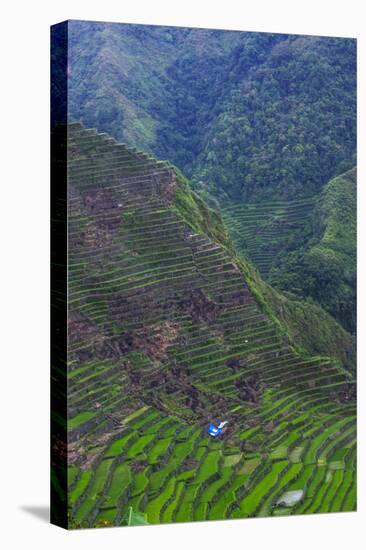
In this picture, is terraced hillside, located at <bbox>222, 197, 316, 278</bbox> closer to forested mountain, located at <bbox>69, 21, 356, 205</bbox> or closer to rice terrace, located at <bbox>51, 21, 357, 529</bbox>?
rice terrace, located at <bbox>51, 21, 357, 529</bbox>

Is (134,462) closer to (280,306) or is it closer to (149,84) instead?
(280,306)

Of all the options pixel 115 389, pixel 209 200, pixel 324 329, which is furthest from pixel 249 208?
pixel 115 389

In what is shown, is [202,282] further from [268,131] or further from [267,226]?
[268,131]

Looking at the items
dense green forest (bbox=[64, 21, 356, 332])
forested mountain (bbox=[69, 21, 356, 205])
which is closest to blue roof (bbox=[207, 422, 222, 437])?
dense green forest (bbox=[64, 21, 356, 332])

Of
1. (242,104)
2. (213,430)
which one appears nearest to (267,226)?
(242,104)

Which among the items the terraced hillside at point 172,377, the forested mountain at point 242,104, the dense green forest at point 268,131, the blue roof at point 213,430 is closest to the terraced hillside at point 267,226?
the dense green forest at point 268,131

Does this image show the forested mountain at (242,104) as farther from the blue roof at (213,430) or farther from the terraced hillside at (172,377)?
the blue roof at (213,430)
